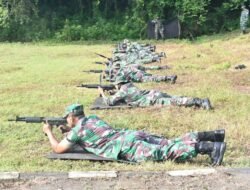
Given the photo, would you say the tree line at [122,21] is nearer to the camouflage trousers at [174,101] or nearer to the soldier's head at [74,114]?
the camouflage trousers at [174,101]

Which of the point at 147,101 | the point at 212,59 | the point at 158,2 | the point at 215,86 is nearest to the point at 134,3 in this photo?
the point at 158,2

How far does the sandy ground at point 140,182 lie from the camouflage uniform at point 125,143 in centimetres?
55

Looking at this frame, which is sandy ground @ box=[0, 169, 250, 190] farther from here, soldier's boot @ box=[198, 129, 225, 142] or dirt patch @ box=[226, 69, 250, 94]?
dirt patch @ box=[226, 69, 250, 94]

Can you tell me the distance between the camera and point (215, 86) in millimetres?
11898

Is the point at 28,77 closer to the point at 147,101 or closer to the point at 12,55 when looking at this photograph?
the point at 147,101

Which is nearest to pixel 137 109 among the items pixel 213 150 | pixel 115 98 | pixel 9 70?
pixel 115 98

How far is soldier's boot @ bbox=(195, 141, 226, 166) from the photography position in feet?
18.8

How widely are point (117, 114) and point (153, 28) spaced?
19874 mm

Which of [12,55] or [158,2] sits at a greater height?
[158,2]

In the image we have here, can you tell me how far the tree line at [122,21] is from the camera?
28.2 meters

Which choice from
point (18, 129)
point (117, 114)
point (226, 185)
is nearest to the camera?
point (226, 185)

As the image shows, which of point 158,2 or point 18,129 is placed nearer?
→ point 18,129

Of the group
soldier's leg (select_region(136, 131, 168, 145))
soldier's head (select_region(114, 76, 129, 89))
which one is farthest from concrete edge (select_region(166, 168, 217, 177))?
soldier's head (select_region(114, 76, 129, 89))

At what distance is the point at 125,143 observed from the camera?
5.96 metres
